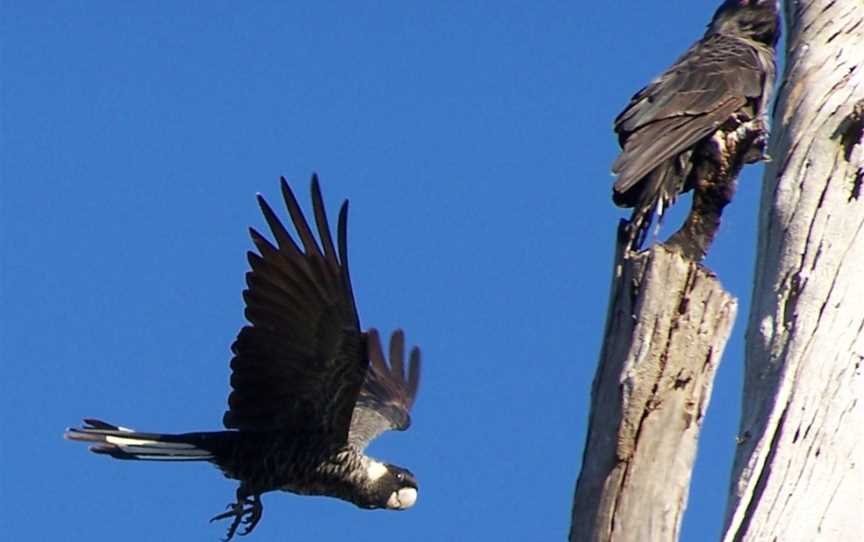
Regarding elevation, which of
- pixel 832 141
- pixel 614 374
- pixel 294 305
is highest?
pixel 294 305

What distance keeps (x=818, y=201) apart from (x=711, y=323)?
2.19 feet

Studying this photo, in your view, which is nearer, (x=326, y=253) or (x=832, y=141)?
(x=832, y=141)

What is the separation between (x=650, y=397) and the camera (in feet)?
13.7

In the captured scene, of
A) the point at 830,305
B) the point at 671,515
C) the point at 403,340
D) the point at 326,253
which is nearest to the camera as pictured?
the point at 671,515

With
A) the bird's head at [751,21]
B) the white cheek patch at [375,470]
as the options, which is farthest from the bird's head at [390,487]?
the bird's head at [751,21]

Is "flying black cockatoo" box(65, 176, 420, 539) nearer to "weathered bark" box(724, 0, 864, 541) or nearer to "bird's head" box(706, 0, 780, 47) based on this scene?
"weathered bark" box(724, 0, 864, 541)

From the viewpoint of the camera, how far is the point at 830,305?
174 inches

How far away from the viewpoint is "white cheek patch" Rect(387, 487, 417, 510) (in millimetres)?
8234

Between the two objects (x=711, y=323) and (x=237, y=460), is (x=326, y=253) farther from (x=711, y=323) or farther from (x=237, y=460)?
(x=711, y=323)

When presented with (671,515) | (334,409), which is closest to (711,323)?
(671,515)

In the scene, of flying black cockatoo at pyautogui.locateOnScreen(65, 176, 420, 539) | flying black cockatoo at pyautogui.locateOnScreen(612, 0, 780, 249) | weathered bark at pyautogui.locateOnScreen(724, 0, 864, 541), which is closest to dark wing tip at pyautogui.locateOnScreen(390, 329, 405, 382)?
flying black cockatoo at pyautogui.locateOnScreen(65, 176, 420, 539)

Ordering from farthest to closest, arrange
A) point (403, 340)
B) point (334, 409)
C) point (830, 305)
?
point (403, 340) → point (334, 409) → point (830, 305)

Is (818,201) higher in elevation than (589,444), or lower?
higher

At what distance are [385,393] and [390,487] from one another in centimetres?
73
